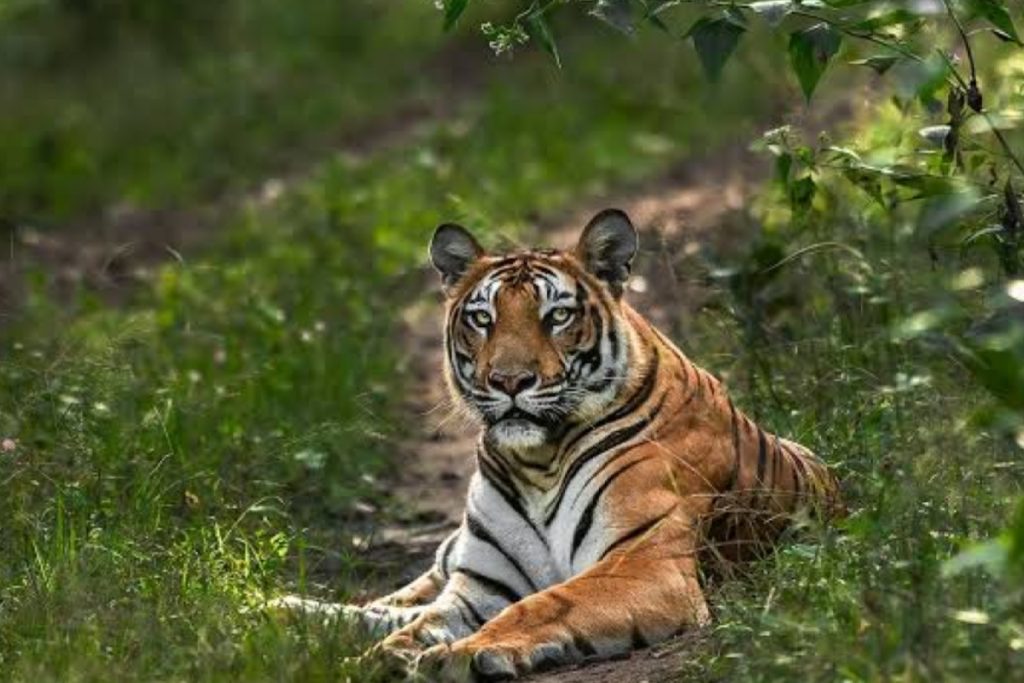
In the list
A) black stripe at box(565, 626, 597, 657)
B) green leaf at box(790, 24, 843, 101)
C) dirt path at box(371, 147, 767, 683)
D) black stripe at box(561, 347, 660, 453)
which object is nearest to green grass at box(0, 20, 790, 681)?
dirt path at box(371, 147, 767, 683)

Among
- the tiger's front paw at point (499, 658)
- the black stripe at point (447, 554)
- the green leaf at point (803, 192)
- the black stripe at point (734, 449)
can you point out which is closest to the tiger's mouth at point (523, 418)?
the black stripe at point (734, 449)

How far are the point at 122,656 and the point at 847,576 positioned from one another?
160 centimetres

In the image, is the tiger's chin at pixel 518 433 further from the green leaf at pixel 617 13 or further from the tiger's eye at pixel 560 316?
the green leaf at pixel 617 13

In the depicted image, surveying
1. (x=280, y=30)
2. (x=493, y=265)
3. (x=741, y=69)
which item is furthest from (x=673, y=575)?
(x=280, y=30)

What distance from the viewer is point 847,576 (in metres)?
5.16

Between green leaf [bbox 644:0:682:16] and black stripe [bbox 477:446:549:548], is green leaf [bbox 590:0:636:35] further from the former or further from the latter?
black stripe [bbox 477:446:549:548]

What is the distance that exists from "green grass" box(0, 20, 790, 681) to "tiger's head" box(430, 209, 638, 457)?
2.10ft

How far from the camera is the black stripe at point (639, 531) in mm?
5996

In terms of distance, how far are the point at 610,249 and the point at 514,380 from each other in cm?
58

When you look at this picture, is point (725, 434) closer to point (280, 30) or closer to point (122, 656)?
point (122, 656)

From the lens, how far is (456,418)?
8.59 meters

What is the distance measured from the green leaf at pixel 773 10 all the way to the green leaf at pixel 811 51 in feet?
0.30

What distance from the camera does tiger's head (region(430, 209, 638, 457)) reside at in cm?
616

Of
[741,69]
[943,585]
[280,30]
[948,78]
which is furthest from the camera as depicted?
[280,30]
